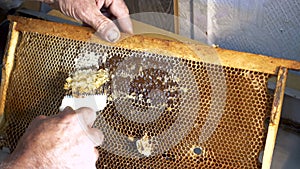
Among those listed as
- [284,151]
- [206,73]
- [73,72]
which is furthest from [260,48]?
[73,72]

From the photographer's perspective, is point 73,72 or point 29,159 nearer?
point 29,159

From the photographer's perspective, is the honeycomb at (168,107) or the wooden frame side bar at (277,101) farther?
the honeycomb at (168,107)

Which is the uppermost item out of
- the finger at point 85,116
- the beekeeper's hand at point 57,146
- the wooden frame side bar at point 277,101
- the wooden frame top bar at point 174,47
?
the wooden frame top bar at point 174,47

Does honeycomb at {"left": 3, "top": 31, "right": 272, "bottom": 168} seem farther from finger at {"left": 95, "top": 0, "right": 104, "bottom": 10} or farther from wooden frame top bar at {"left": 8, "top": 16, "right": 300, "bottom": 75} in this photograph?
finger at {"left": 95, "top": 0, "right": 104, "bottom": 10}

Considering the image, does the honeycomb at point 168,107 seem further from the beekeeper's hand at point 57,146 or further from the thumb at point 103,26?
the beekeeper's hand at point 57,146

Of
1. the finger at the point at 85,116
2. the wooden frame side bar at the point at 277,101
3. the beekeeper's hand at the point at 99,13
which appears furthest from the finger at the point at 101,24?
the wooden frame side bar at the point at 277,101

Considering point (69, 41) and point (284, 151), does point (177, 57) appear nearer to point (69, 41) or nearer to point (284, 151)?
point (69, 41)

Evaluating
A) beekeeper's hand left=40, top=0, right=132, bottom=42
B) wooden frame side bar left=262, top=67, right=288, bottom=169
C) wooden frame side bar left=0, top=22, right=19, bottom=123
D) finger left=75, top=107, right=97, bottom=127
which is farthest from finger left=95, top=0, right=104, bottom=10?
wooden frame side bar left=262, top=67, right=288, bottom=169
